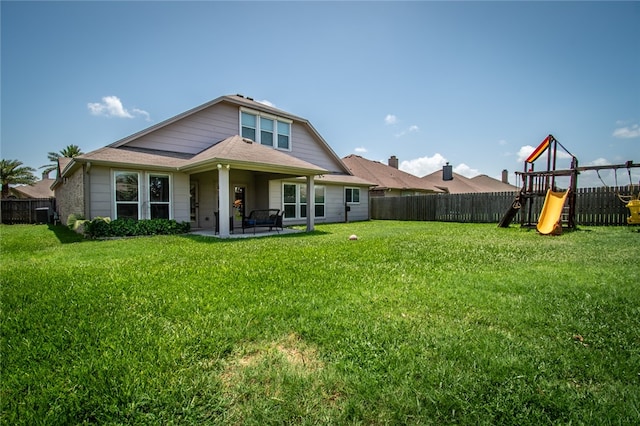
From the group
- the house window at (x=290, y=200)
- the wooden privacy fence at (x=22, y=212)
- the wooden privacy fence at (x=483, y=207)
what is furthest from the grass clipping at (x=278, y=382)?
the wooden privacy fence at (x=22, y=212)

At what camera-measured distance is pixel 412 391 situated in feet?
6.33

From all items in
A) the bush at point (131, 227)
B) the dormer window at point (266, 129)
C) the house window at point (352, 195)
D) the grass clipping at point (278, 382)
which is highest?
the dormer window at point (266, 129)

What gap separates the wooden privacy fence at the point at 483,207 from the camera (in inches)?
505

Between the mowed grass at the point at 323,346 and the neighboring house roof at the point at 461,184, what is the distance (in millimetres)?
31625

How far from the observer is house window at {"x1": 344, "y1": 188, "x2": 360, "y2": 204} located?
1931 centimetres

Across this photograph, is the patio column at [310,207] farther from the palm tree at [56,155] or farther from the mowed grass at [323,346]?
the palm tree at [56,155]

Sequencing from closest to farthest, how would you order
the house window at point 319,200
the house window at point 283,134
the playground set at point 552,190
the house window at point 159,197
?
the playground set at point 552,190
the house window at point 159,197
the house window at point 283,134
the house window at point 319,200

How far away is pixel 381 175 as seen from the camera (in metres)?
27.7

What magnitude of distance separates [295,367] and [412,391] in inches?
33.2

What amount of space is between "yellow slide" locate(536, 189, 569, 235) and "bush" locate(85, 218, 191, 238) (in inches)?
516

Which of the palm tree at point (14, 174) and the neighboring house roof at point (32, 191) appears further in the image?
the neighboring house roof at point (32, 191)

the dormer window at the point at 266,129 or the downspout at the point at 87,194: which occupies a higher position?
the dormer window at the point at 266,129

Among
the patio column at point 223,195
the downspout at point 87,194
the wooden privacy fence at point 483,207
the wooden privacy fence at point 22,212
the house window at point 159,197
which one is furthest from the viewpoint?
the wooden privacy fence at point 22,212

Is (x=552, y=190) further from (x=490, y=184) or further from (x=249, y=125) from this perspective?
(x=490, y=184)
